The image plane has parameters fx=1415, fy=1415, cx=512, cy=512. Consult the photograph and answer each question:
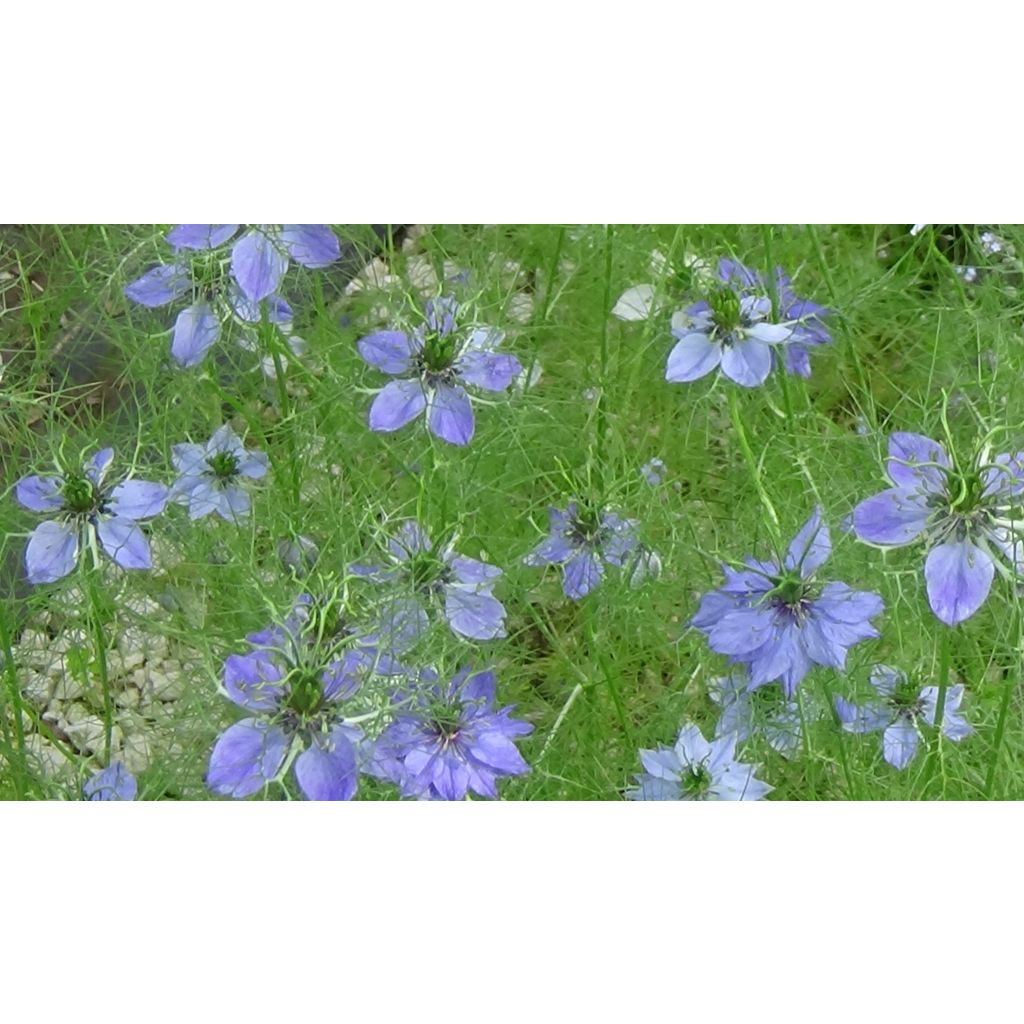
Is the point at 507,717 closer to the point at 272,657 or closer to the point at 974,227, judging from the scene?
the point at 272,657

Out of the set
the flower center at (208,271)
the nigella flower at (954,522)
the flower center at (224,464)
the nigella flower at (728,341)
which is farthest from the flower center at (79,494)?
the nigella flower at (954,522)

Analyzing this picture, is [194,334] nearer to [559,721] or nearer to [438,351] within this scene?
[438,351]

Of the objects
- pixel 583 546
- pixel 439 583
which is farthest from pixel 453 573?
pixel 583 546

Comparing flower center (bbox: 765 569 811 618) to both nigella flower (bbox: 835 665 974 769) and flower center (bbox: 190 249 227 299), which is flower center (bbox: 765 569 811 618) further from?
flower center (bbox: 190 249 227 299)

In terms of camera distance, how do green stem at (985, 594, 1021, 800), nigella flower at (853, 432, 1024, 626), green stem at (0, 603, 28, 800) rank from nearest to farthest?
nigella flower at (853, 432, 1024, 626) → green stem at (985, 594, 1021, 800) → green stem at (0, 603, 28, 800)

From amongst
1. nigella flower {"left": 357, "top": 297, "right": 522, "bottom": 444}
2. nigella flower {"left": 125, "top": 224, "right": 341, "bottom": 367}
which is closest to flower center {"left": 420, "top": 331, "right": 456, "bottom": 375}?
nigella flower {"left": 357, "top": 297, "right": 522, "bottom": 444}
